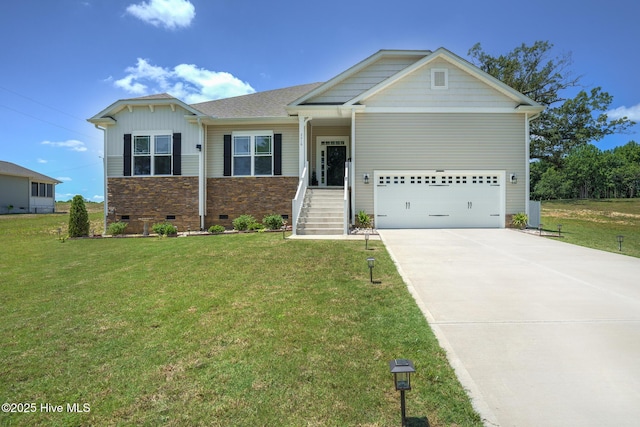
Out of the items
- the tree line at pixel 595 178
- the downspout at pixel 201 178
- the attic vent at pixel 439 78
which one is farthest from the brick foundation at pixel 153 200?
the tree line at pixel 595 178

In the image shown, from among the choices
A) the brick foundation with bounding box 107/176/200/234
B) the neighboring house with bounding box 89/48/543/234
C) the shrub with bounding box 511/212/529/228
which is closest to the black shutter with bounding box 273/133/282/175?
the neighboring house with bounding box 89/48/543/234

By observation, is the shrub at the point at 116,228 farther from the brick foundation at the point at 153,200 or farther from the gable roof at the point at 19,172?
the gable roof at the point at 19,172

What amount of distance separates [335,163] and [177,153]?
6.96m

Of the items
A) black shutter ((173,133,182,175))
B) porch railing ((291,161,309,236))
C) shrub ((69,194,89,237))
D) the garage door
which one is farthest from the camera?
black shutter ((173,133,182,175))

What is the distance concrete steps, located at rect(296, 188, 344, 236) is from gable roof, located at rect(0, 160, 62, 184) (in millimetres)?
29686

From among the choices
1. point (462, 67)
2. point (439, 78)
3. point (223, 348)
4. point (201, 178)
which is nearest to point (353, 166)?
point (439, 78)

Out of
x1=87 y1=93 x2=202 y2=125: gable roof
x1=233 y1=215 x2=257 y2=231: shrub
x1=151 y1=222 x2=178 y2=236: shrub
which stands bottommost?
x1=151 y1=222 x2=178 y2=236: shrub

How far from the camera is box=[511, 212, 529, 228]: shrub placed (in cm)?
1312

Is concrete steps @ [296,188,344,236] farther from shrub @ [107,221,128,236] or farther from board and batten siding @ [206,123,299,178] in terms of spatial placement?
shrub @ [107,221,128,236]

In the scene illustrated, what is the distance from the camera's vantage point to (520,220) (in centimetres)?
1312

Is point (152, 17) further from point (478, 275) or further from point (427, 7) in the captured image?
point (478, 275)

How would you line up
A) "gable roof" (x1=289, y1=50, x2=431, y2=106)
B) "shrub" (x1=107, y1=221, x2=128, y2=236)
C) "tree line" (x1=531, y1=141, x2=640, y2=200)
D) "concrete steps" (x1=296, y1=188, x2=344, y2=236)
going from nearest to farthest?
"concrete steps" (x1=296, y1=188, x2=344, y2=236) → "shrub" (x1=107, y1=221, x2=128, y2=236) → "gable roof" (x1=289, y1=50, x2=431, y2=106) → "tree line" (x1=531, y1=141, x2=640, y2=200)

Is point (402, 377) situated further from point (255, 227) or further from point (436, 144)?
point (436, 144)

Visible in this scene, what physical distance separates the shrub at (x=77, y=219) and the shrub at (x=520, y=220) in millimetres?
16801
